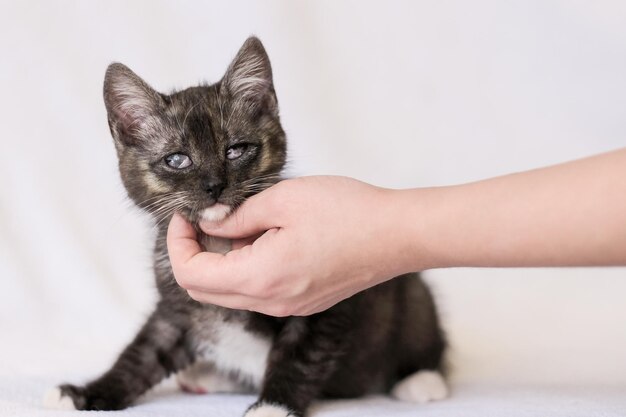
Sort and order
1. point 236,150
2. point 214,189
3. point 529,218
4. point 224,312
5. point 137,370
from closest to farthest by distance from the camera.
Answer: point 529,218 → point 214,189 → point 236,150 → point 224,312 → point 137,370

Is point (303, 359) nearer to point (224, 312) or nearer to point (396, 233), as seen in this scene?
point (224, 312)

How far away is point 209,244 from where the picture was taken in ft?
7.07

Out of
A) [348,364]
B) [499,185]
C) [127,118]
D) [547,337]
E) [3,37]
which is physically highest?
[3,37]

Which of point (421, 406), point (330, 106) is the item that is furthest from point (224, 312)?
point (330, 106)

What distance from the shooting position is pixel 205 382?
8.20ft

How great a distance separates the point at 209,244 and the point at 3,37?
1564mm

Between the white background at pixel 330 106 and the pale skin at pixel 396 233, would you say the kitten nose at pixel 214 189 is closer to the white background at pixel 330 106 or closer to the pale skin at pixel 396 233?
the pale skin at pixel 396 233

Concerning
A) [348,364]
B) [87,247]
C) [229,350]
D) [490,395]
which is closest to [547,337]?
Result: [490,395]

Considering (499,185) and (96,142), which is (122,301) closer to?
(96,142)

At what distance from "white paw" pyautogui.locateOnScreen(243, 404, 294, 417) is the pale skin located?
1.10ft

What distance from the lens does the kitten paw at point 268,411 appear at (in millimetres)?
2045

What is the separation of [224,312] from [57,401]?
0.47 m

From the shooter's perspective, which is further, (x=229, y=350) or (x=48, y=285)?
(x=48, y=285)

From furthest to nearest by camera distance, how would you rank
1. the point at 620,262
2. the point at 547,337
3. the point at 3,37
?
the point at 3,37 < the point at 547,337 < the point at 620,262
